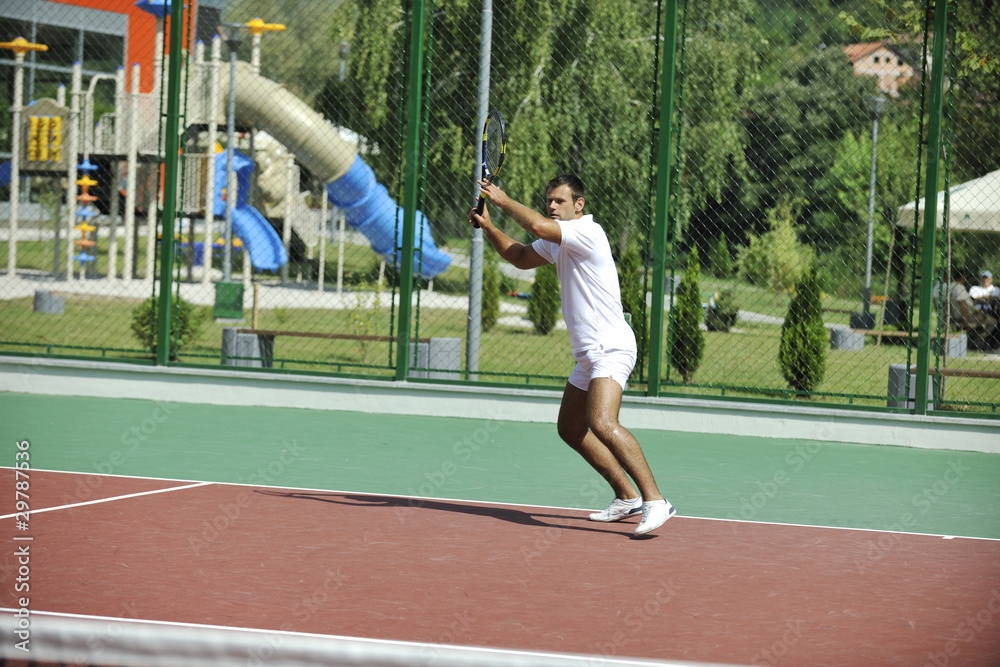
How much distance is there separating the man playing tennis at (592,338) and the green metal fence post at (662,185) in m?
3.62

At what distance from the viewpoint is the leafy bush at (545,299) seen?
1432 centimetres

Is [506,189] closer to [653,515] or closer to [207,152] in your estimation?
[207,152]

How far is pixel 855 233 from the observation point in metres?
33.2

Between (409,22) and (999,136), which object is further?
(999,136)

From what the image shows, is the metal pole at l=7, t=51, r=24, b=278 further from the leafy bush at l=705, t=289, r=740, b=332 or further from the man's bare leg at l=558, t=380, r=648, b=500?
the man's bare leg at l=558, t=380, r=648, b=500

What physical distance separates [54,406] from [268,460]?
3189mm

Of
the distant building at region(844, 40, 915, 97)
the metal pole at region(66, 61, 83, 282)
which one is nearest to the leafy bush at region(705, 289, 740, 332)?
the distant building at region(844, 40, 915, 97)

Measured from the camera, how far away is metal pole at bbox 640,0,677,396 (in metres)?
→ 9.70

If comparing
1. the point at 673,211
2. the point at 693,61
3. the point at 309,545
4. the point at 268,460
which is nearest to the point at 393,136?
the point at 693,61

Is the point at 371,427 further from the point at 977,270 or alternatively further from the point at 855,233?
the point at 855,233

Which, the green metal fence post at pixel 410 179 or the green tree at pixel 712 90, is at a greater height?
the green tree at pixel 712 90

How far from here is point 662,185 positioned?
9828 millimetres

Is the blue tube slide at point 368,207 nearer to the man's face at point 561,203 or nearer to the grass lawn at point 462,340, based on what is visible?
the grass lawn at point 462,340

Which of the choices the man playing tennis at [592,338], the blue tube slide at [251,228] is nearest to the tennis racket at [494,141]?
the man playing tennis at [592,338]
